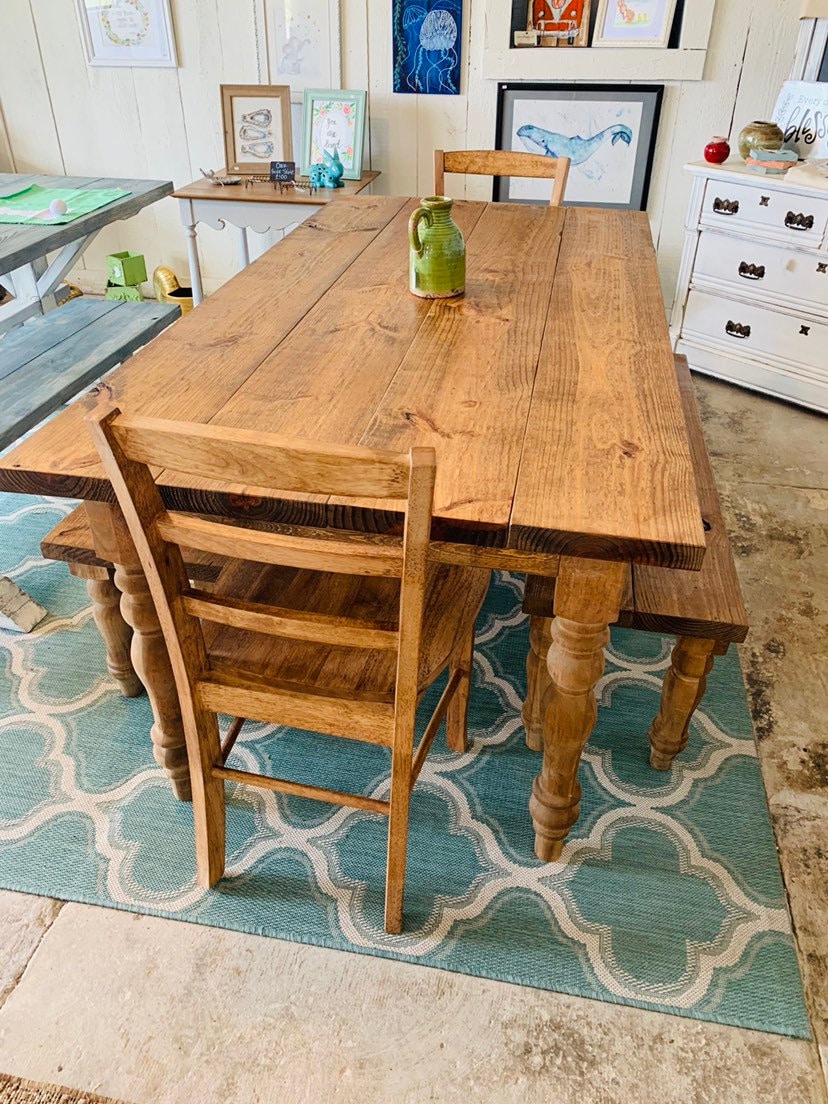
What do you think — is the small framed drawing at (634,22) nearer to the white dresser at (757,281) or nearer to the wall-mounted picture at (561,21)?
the wall-mounted picture at (561,21)

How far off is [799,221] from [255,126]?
2.15 m

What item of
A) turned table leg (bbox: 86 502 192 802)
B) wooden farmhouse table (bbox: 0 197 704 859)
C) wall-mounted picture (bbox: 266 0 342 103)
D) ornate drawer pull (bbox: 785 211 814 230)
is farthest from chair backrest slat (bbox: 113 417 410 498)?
wall-mounted picture (bbox: 266 0 342 103)

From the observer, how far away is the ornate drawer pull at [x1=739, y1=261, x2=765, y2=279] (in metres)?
3.04

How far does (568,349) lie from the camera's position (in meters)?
1.57

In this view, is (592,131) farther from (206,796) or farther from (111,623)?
(206,796)

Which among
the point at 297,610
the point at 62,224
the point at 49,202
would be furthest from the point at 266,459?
the point at 49,202

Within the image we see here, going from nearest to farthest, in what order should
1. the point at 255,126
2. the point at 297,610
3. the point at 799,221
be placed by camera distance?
the point at 297,610 < the point at 799,221 < the point at 255,126

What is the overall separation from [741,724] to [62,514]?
78.7 inches

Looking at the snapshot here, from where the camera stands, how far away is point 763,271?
303 centimetres

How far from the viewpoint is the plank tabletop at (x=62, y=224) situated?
2.24m

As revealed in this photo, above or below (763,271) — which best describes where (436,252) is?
above

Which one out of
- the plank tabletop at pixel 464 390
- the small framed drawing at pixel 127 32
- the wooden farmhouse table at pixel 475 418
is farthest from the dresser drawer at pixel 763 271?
the small framed drawing at pixel 127 32

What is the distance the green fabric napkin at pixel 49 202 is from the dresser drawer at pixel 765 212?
211 centimetres

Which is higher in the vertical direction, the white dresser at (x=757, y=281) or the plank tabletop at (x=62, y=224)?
the plank tabletop at (x=62, y=224)
